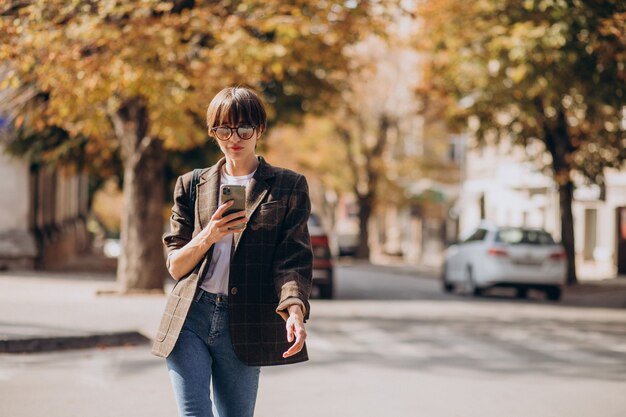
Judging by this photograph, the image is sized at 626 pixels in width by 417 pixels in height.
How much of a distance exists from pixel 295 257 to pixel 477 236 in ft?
65.8

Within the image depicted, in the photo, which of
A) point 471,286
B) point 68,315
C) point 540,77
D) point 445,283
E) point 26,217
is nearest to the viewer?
point 68,315

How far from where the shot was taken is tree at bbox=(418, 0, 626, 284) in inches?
704

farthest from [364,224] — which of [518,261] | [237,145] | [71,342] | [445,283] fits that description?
[237,145]

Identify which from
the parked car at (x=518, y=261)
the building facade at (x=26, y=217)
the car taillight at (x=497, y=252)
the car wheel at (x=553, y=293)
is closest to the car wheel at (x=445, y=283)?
the parked car at (x=518, y=261)

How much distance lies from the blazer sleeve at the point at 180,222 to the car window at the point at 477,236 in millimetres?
19528

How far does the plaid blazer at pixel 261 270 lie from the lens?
4.15 metres

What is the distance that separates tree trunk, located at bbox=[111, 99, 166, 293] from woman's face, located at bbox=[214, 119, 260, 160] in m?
15.6

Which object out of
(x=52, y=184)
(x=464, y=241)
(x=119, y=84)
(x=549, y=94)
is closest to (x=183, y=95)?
(x=119, y=84)

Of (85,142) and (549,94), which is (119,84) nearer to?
(549,94)

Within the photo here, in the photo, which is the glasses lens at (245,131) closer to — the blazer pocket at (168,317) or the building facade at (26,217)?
the blazer pocket at (168,317)

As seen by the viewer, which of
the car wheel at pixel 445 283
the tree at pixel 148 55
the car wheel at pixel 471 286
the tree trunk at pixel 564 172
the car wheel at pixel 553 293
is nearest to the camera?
the tree at pixel 148 55

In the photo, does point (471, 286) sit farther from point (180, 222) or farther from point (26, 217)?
point (180, 222)

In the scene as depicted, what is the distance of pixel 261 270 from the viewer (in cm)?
419

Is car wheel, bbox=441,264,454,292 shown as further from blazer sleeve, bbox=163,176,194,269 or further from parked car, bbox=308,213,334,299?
blazer sleeve, bbox=163,176,194,269
